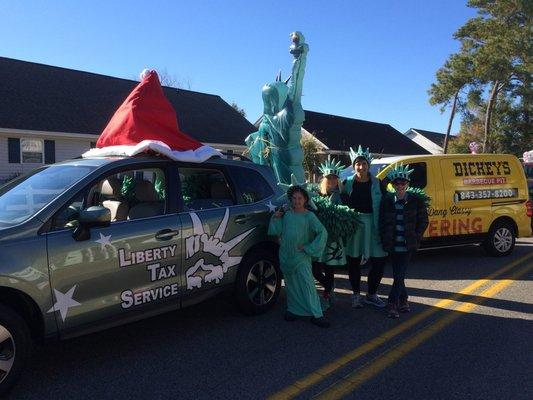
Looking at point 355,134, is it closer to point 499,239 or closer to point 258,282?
point 499,239

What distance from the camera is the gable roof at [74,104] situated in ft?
64.7

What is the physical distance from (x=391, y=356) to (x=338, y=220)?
5.34 ft

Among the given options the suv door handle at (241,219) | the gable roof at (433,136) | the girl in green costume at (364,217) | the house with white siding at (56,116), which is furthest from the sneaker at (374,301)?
the gable roof at (433,136)

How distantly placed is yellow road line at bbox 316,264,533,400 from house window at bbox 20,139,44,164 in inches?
720

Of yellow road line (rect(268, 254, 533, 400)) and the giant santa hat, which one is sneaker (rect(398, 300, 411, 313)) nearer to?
yellow road line (rect(268, 254, 533, 400))

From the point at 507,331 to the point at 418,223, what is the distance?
1.38 metres

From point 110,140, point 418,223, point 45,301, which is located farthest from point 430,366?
point 110,140

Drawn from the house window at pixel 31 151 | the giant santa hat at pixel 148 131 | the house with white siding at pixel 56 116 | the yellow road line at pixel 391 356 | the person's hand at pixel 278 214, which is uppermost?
the house with white siding at pixel 56 116

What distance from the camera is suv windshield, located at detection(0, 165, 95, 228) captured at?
371cm

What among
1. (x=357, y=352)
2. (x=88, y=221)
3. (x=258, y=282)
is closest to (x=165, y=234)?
(x=88, y=221)

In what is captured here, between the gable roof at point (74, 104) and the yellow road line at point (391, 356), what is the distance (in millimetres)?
Result: 17786

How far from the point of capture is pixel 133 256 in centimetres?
408

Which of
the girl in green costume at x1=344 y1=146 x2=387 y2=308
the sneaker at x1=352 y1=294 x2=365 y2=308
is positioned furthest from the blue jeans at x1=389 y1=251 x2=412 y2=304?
the sneaker at x1=352 y1=294 x2=365 y2=308

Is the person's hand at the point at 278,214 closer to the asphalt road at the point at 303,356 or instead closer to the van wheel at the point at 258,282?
the van wheel at the point at 258,282
